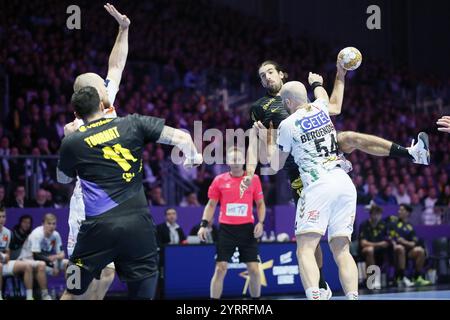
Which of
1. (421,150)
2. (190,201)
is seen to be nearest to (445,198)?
(190,201)

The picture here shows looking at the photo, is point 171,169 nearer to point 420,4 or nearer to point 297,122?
point 297,122

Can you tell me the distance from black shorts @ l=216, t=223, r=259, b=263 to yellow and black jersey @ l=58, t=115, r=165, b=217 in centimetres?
543

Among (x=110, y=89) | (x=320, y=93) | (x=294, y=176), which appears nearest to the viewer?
(x=110, y=89)

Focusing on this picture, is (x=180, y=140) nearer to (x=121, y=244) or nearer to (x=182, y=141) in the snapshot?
(x=182, y=141)

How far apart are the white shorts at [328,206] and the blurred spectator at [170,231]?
6084 mm

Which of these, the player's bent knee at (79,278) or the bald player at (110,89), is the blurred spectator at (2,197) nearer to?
the bald player at (110,89)

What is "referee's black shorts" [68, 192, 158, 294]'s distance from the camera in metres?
5.14

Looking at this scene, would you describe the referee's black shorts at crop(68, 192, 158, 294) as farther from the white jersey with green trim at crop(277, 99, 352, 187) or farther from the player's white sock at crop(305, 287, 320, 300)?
the white jersey with green trim at crop(277, 99, 352, 187)

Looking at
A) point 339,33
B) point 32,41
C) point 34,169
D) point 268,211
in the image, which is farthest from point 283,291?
point 339,33

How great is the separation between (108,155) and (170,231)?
8065 millimetres

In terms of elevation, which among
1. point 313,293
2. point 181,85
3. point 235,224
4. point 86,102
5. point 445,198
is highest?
point 181,85

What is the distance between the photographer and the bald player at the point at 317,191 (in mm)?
7094

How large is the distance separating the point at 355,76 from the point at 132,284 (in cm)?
2132

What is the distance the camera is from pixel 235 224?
10.8m
